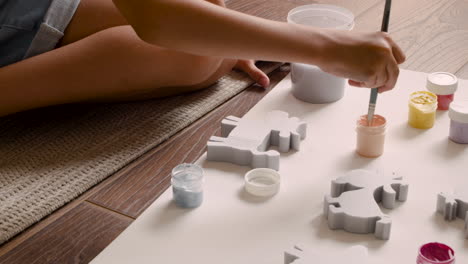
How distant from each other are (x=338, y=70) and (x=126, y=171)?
0.39 m

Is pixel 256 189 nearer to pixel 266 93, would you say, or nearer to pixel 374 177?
pixel 374 177

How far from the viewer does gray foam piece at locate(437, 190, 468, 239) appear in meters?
0.88

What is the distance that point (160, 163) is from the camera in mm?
1087

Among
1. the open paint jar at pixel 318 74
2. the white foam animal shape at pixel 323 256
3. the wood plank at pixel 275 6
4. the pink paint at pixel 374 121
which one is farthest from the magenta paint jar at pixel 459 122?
the wood plank at pixel 275 6

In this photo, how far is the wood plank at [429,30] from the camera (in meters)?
1.42

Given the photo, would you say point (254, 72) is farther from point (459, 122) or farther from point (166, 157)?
point (459, 122)

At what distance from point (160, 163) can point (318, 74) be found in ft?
1.15

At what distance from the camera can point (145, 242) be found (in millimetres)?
866

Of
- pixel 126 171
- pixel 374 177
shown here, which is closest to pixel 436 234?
pixel 374 177

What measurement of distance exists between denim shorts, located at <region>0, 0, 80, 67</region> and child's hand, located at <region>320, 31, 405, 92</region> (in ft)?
1.73

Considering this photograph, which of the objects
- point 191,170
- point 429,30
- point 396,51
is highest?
point 396,51

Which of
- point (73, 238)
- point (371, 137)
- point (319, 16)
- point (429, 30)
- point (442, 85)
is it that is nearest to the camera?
point (73, 238)

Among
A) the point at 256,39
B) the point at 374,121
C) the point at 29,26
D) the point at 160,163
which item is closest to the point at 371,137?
the point at 374,121

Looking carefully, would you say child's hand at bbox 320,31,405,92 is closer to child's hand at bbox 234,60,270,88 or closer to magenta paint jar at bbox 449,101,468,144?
magenta paint jar at bbox 449,101,468,144
